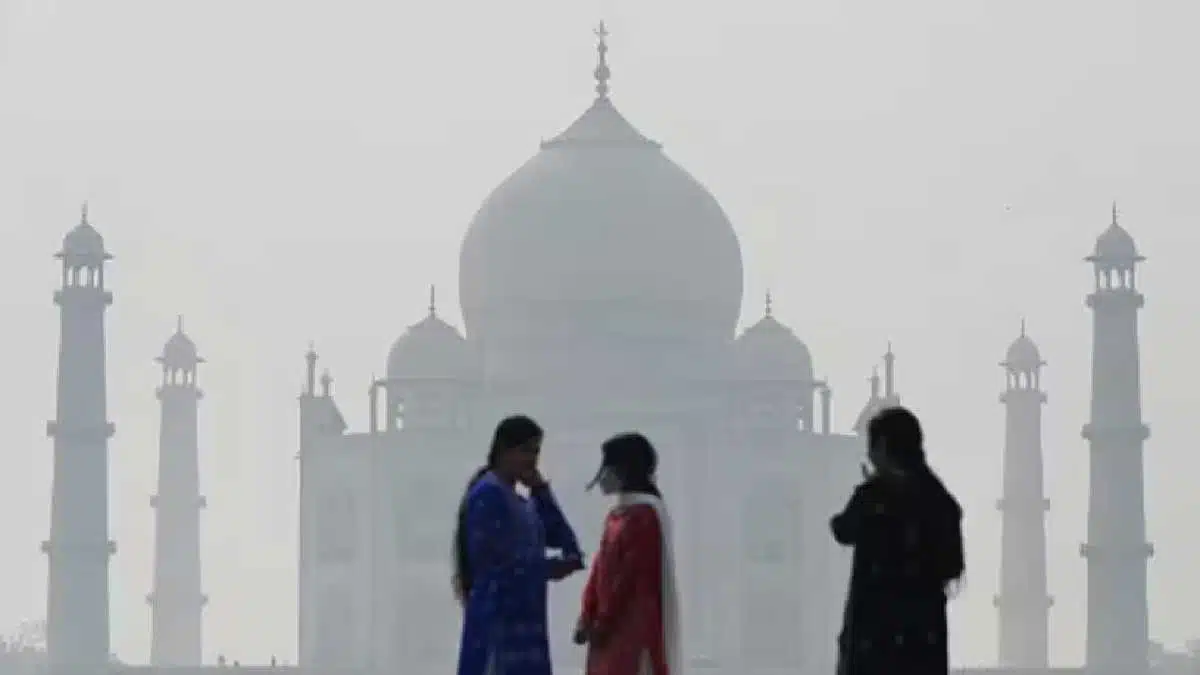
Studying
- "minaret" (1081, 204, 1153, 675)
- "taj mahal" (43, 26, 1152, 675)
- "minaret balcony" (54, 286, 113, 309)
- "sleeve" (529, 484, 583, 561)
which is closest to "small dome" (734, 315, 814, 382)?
"taj mahal" (43, 26, 1152, 675)

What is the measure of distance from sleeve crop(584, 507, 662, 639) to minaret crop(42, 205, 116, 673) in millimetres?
35983

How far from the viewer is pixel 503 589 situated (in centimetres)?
1381

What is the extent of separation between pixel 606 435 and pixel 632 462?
36055 millimetres

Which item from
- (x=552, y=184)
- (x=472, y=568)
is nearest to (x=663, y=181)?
(x=552, y=184)

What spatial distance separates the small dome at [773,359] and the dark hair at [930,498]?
38.0m

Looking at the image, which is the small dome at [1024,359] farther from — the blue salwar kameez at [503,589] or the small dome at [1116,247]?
the blue salwar kameez at [503,589]

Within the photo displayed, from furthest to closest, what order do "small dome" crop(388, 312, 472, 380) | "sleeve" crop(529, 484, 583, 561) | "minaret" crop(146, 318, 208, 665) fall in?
"minaret" crop(146, 318, 208, 665)
"small dome" crop(388, 312, 472, 380)
"sleeve" crop(529, 484, 583, 561)

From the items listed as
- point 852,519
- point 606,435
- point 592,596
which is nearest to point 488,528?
point 592,596

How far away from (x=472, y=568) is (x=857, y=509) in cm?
172

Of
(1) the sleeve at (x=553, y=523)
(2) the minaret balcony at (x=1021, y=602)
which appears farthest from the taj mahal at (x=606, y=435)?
(1) the sleeve at (x=553, y=523)

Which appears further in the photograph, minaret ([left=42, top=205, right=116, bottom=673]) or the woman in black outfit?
minaret ([left=42, top=205, right=116, bottom=673])

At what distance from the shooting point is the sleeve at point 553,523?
13859 millimetres

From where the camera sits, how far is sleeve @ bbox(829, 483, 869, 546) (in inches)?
493

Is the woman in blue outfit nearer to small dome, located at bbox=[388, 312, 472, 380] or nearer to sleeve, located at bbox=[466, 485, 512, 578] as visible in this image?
sleeve, located at bbox=[466, 485, 512, 578]
